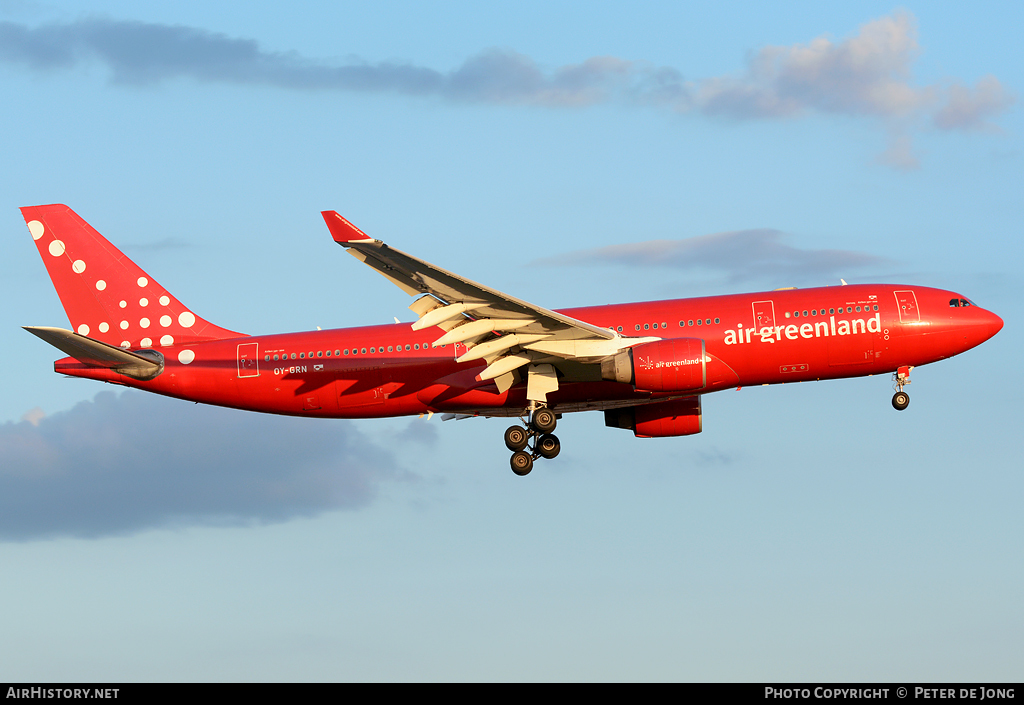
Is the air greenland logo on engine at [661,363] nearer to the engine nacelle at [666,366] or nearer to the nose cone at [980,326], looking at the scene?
the engine nacelle at [666,366]

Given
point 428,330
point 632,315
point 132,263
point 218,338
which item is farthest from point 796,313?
point 132,263

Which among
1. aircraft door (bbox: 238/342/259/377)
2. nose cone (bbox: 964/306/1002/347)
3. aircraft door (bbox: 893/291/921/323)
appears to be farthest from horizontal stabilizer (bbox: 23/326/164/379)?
nose cone (bbox: 964/306/1002/347)

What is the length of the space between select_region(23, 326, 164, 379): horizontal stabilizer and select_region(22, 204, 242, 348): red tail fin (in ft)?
4.64

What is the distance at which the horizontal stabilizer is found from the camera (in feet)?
123

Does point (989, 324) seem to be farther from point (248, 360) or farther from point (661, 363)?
point (248, 360)

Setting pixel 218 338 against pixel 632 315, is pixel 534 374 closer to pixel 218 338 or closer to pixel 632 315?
pixel 632 315

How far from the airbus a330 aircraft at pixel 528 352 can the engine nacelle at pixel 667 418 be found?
50 millimetres

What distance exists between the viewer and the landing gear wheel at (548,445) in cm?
4044

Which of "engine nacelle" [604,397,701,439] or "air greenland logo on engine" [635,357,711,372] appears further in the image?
"engine nacelle" [604,397,701,439]

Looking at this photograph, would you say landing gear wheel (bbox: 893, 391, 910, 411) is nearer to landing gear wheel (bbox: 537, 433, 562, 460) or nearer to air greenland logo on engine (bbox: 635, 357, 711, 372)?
air greenland logo on engine (bbox: 635, 357, 711, 372)

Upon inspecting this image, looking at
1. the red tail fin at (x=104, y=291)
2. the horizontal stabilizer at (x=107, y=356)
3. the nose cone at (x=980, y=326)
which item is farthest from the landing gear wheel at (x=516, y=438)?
the nose cone at (x=980, y=326)

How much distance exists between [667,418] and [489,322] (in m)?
9.15

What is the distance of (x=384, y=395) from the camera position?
130 feet

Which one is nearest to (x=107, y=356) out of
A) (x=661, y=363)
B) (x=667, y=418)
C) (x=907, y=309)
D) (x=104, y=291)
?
(x=104, y=291)
